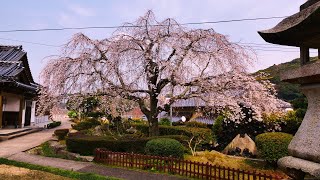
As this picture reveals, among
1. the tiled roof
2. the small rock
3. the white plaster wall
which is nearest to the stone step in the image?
the white plaster wall

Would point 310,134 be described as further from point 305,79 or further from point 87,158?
point 87,158

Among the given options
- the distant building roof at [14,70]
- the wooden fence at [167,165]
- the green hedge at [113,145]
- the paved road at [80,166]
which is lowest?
the paved road at [80,166]

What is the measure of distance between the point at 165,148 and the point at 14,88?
56.5ft

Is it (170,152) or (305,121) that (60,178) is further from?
(305,121)

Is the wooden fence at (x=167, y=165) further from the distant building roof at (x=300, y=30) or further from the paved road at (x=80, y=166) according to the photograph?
the distant building roof at (x=300, y=30)

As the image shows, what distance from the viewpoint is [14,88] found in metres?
23.7

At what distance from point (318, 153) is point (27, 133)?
956 inches

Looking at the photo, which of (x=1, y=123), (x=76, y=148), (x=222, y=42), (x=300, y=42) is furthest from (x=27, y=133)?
(x=300, y=42)

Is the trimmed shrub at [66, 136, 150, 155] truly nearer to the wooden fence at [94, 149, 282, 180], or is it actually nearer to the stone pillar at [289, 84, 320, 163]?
the wooden fence at [94, 149, 282, 180]

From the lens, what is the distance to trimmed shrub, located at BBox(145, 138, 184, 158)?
1198 centimetres

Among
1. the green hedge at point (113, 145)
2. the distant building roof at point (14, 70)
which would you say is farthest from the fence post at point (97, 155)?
the distant building roof at point (14, 70)

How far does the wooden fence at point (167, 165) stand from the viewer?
32.0ft

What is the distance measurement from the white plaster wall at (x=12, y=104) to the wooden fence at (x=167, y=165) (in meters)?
16.7

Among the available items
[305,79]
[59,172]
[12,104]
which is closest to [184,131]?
[59,172]
